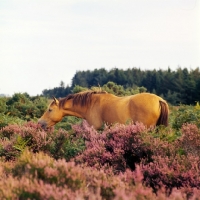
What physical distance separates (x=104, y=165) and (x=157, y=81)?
201 ft

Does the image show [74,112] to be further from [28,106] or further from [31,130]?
[28,106]

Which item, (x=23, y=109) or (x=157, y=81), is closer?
(x=23, y=109)

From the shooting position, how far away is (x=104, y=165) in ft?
16.2

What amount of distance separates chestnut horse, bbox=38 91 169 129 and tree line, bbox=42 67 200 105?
821 inches

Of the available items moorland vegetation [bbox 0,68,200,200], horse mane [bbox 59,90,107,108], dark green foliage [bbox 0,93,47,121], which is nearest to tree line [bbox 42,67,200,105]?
dark green foliage [bbox 0,93,47,121]

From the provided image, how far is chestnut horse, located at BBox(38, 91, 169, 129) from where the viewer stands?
9.47 metres

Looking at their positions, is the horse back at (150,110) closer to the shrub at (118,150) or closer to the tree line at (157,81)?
the shrub at (118,150)

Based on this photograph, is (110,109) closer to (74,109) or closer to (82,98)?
(82,98)

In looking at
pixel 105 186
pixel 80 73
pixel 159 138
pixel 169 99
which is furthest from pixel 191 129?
pixel 80 73

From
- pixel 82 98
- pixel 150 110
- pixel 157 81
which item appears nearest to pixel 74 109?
pixel 82 98

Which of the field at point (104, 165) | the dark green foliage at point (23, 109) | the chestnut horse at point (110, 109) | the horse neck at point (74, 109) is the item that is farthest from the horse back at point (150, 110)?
the dark green foliage at point (23, 109)

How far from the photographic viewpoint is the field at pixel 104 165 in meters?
3.18

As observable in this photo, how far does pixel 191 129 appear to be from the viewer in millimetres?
5410

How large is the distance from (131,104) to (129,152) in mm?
4360
